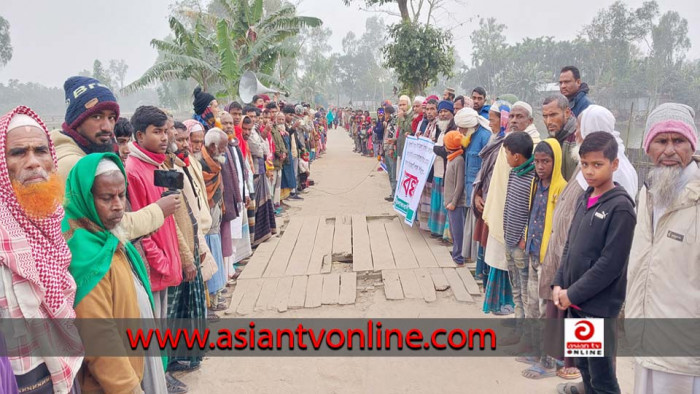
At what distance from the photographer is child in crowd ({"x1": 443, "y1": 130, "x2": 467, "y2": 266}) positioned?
554 centimetres

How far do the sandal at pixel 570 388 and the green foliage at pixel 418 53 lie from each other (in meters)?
11.9

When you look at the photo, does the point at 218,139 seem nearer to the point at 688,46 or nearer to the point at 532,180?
the point at 532,180

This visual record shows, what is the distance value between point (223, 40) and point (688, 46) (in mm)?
46932

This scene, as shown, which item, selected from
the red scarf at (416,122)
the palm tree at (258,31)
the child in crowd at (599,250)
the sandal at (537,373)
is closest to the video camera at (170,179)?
the child in crowd at (599,250)

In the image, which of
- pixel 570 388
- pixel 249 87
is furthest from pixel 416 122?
pixel 249 87

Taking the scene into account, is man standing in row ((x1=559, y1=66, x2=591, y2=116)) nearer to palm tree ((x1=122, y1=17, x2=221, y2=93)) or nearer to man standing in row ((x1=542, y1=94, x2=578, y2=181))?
man standing in row ((x1=542, y1=94, x2=578, y2=181))

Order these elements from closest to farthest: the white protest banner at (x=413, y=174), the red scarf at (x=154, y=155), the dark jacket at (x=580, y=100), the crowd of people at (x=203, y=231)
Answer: the crowd of people at (x=203, y=231) → the red scarf at (x=154, y=155) → the dark jacket at (x=580, y=100) → the white protest banner at (x=413, y=174)

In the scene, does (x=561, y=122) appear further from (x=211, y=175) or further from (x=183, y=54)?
(x=183, y=54)

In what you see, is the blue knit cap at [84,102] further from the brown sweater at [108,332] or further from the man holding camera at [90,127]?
the brown sweater at [108,332]

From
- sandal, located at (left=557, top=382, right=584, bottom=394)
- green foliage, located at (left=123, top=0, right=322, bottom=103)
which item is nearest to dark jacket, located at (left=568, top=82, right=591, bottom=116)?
sandal, located at (left=557, top=382, right=584, bottom=394)

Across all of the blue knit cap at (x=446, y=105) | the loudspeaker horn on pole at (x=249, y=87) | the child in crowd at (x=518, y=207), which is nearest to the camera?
the child in crowd at (x=518, y=207)

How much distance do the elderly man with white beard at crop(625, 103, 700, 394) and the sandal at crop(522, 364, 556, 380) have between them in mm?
1105

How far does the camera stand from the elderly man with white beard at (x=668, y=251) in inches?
80.0

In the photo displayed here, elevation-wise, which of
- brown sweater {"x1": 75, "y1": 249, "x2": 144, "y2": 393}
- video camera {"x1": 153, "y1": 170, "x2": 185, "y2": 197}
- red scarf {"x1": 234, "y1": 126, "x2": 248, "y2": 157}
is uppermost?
red scarf {"x1": 234, "y1": 126, "x2": 248, "y2": 157}
